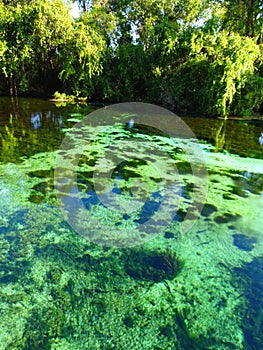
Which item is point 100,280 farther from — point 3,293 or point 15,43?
point 15,43

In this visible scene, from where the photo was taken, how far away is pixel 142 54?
14.1 metres

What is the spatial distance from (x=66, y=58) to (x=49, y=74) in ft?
7.37

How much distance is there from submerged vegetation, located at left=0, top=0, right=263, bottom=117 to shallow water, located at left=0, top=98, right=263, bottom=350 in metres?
7.55

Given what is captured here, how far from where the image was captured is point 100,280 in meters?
2.50

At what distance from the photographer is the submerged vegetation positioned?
11.2 m

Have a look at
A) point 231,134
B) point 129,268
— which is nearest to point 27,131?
point 129,268

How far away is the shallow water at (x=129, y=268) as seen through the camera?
2.02 m

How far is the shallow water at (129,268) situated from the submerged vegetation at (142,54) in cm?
755

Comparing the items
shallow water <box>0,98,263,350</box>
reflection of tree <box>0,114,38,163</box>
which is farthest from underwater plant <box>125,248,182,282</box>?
reflection of tree <box>0,114,38,163</box>

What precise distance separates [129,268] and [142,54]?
45.1 feet

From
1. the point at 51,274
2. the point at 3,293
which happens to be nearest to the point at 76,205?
the point at 51,274

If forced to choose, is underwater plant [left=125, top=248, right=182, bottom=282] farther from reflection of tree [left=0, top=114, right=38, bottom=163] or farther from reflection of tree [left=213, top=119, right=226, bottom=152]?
reflection of tree [left=213, top=119, right=226, bottom=152]

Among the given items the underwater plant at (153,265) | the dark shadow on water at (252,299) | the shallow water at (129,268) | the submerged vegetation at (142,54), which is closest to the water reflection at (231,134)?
the submerged vegetation at (142,54)

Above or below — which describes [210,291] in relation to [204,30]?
below
